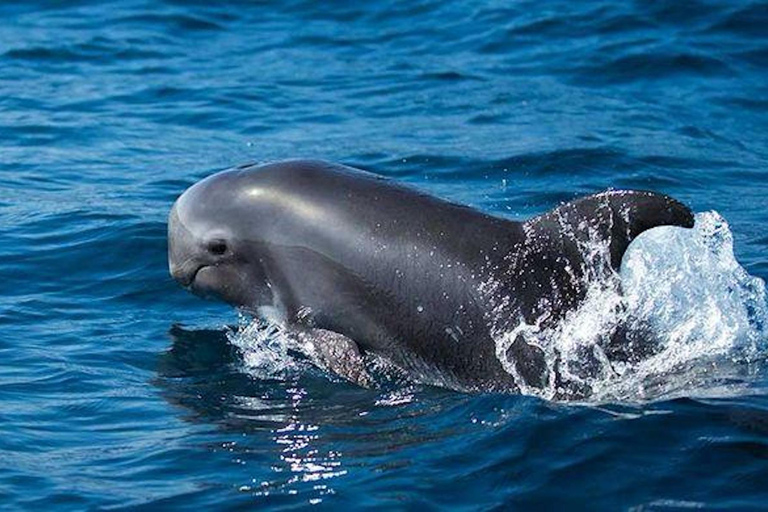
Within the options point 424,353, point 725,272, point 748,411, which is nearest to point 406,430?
point 424,353

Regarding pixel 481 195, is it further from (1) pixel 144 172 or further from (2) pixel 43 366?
(2) pixel 43 366

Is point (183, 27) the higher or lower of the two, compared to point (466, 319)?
higher

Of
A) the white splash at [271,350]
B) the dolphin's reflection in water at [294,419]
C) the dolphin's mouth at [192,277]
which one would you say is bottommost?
the dolphin's reflection in water at [294,419]

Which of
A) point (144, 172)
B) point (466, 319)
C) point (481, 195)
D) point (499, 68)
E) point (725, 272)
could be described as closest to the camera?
point (466, 319)

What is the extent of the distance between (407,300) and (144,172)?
7.16m

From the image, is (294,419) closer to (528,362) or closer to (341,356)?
(341,356)

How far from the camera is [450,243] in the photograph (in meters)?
10.7

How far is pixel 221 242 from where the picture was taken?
11.6 m

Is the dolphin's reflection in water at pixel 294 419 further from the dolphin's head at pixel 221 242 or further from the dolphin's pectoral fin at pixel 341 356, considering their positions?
the dolphin's head at pixel 221 242

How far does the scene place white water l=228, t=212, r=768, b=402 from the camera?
10.2 m

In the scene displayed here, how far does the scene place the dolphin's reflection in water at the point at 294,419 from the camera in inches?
371

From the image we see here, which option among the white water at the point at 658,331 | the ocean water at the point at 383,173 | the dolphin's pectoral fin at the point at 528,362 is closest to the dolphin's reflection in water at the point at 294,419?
the ocean water at the point at 383,173

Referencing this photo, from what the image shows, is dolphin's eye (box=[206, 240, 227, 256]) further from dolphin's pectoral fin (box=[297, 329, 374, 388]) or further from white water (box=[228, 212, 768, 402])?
dolphin's pectoral fin (box=[297, 329, 374, 388])

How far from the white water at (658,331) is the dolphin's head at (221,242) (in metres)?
0.32
